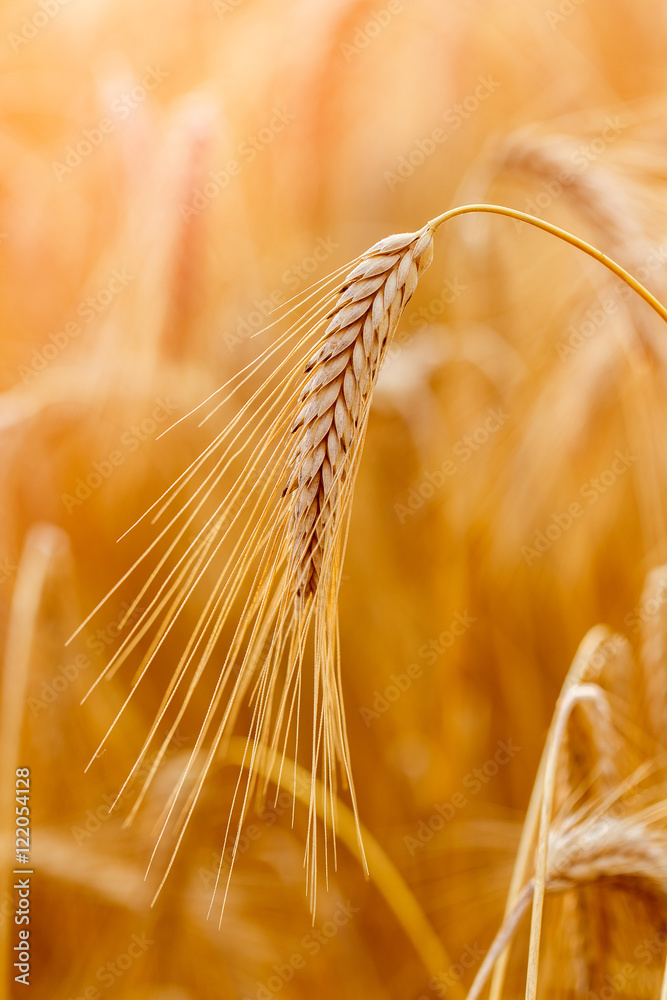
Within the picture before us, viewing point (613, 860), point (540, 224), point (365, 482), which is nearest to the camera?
point (540, 224)

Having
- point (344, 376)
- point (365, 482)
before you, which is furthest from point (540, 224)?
point (365, 482)

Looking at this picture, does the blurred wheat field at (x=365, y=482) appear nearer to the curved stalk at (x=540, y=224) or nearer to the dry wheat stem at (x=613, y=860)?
the dry wheat stem at (x=613, y=860)

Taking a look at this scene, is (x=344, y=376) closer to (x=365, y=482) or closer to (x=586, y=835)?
(x=586, y=835)

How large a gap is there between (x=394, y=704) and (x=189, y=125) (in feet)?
2.10

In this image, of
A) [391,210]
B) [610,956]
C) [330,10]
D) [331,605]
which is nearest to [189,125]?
[330,10]

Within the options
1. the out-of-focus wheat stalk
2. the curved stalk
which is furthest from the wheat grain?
the out-of-focus wheat stalk

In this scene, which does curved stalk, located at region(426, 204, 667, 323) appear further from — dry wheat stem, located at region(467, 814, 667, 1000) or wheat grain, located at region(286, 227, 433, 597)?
dry wheat stem, located at region(467, 814, 667, 1000)

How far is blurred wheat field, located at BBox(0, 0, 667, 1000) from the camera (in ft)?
1.92

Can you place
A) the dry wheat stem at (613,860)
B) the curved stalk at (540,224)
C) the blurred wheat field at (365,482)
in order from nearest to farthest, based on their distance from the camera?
1. the curved stalk at (540,224)
2. the dry wheat stem at (613,860)
3. the blurred wheat field at (365,482)

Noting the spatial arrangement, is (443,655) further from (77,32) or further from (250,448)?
(77,32)

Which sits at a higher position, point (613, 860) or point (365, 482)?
point (365, 482)

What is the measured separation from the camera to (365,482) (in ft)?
2.96

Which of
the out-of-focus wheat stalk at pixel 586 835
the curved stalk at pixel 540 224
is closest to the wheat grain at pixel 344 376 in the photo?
the curved stalk at pixel 540 224

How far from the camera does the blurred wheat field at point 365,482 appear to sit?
59cm
